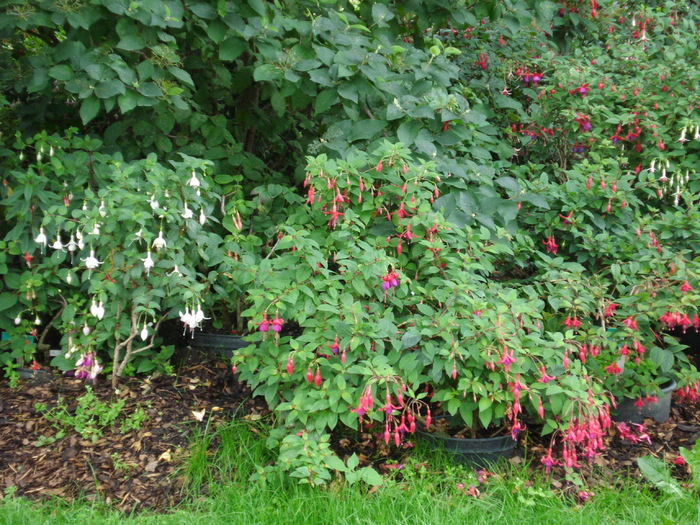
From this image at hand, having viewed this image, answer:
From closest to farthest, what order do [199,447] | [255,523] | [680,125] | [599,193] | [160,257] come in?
1. [255,523]
2. [199,447]
3. [160,257]
4. [599,193]
5. [680,125]

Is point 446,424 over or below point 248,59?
below

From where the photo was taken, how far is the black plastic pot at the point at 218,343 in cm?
369

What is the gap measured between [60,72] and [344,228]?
4.99ft

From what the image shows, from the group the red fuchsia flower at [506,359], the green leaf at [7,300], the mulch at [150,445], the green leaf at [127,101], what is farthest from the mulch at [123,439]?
the green leaf at [127,101]

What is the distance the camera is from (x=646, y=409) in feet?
10.8

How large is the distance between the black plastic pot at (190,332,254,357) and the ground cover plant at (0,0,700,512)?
15cm

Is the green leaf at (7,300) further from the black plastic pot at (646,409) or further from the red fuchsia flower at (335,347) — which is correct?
the black plastic pot at (646,409)

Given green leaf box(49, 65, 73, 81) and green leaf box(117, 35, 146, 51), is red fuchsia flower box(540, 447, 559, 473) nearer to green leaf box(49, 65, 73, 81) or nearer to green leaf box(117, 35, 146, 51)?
green leaf box(117, 35, 146, 51)

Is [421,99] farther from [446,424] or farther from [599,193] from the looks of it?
[446,424]

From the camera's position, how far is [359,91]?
321 centimetres

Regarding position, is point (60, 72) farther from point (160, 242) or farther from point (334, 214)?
point (334, 214)

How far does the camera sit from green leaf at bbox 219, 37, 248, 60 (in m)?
3.38

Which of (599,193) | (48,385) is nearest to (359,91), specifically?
(599,193)

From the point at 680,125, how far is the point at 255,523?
3.20 meters
